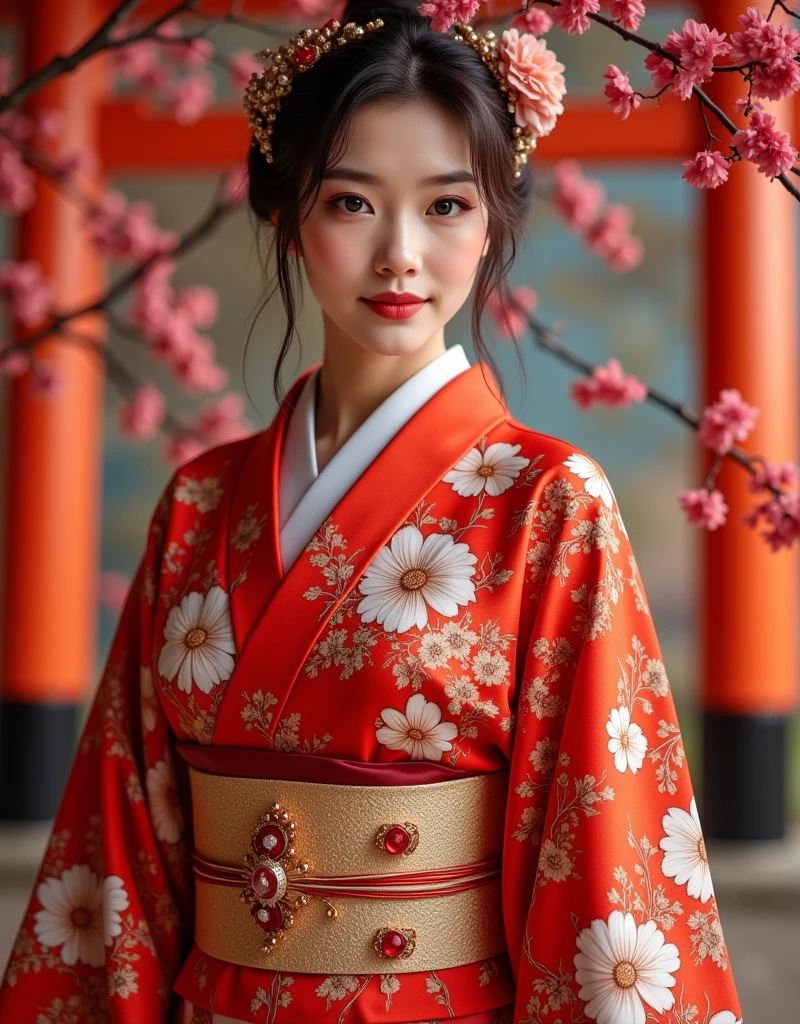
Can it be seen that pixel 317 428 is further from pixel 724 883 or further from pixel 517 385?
pixel 517 385

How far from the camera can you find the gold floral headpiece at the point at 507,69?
1.49 m

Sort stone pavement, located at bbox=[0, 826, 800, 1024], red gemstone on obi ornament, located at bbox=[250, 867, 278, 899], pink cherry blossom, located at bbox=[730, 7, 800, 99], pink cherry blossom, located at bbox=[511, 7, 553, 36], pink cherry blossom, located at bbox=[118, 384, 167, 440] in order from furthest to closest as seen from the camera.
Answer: pink cherry blossom, located at bbox=[118, 384, 167, 440], stone pavement, located at bbox=[0, 826, 800, 1024], pink cherry blossom, located at bbox=[511, 7, 553, 36], red gemstone on obi ornament, located at bbox=[250, 867, 278, 899], pink cherry blossom, located at bbox=[730, 7, 800, 99]

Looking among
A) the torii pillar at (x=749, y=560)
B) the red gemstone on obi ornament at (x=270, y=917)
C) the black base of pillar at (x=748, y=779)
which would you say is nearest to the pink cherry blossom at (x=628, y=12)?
the red gemstone on obi ornament at (x=270, y=917)

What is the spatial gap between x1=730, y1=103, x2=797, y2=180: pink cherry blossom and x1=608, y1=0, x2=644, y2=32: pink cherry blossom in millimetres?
195

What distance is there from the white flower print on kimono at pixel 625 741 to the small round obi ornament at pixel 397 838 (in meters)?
Result: 0.24

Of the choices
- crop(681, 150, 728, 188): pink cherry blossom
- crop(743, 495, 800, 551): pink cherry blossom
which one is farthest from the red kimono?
crop(743, 495, 800, 551): pink cherry blossom

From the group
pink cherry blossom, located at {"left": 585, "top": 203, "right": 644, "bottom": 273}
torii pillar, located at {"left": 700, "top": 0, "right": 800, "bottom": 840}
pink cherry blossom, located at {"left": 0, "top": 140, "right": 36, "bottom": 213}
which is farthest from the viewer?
torii pillar, located at {"left": 700, "top": 0, "right": 800, "bottom": 840}

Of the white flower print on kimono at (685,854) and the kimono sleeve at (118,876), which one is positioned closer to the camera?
the white flower print on kimono at (685,854)

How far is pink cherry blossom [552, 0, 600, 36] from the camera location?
1345 mm

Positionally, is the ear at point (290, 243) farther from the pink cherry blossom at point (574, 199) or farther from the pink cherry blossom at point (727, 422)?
the pink cherry blossom at point (574, 199)

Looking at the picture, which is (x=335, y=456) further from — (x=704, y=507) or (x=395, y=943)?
(x=704, y=507)

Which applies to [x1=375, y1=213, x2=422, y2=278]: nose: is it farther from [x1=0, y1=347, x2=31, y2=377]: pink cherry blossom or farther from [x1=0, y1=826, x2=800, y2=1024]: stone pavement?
[x1=0, y1=826, x2=800, y2=1024]: stone pavement

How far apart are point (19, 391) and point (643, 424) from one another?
141 inches

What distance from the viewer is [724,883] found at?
367cm
